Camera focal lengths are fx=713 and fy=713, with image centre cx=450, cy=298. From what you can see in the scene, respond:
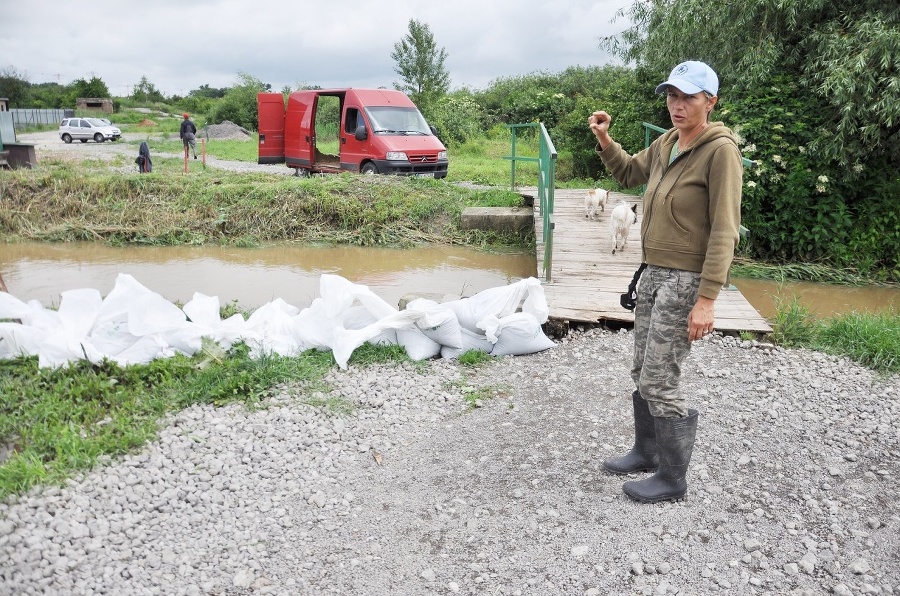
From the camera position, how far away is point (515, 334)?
529 centimetres

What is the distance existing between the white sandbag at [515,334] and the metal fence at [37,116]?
4223cm

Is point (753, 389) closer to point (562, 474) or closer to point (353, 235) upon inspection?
point (562, 474)

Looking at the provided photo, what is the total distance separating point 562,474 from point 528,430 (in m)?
0.53

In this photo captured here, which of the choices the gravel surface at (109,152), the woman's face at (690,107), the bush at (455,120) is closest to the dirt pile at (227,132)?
the gravel surface at (109,152)

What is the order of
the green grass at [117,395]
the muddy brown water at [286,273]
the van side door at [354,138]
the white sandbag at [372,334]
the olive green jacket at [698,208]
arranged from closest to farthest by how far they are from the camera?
the olive green jacket at [698,208], the green grass at [117,395], the white sandbag at [372,334], the muddy brown water at [286,273], the van side door at [354,138]

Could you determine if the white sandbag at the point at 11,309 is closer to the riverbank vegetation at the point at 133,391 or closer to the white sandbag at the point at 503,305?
the riverbank vegetation at the point at 133,391

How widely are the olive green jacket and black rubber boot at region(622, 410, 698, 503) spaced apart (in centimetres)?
67

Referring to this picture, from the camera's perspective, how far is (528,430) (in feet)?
13.3

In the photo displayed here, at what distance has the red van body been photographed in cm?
1327

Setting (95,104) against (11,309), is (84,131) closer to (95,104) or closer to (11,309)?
(95,104)

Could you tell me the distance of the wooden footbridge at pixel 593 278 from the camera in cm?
579

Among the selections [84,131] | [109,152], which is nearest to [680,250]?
[109,152]

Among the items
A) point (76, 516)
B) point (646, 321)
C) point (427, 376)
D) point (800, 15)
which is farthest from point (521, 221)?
point (76, 516)

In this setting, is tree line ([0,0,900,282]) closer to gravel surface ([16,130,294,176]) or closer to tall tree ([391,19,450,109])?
gravel surface ([16,130,294,176])
